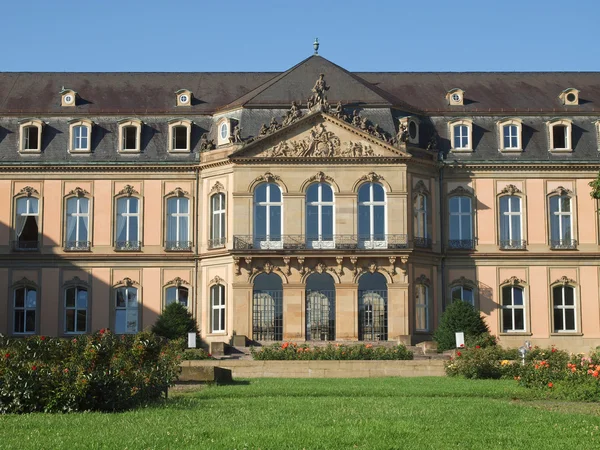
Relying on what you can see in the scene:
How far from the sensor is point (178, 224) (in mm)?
59531

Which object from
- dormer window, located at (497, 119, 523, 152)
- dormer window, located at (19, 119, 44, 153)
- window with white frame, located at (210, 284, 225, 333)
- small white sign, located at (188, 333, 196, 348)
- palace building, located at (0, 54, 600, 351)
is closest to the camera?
small white sign, located at (188, 333, 196, 348)

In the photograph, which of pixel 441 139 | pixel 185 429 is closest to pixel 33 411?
pixel 185 429

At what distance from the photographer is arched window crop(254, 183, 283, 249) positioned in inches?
2192

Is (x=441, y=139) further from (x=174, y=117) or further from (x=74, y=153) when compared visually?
(x=74, y=153)

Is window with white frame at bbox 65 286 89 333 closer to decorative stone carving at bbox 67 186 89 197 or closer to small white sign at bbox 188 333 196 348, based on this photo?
decorative stone carving at bbox 67 186 89 197

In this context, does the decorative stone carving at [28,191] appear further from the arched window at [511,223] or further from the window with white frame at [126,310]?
the arched window at [511,223]

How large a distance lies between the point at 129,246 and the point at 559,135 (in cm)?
2202

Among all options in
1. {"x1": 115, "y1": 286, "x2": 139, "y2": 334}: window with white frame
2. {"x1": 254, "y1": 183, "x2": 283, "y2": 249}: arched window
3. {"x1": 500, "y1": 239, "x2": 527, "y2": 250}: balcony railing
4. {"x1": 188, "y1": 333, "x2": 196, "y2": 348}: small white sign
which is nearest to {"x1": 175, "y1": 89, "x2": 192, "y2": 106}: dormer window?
{"x1": 254, "y1": 183, "x2": 283, "y2": 249}: arched window

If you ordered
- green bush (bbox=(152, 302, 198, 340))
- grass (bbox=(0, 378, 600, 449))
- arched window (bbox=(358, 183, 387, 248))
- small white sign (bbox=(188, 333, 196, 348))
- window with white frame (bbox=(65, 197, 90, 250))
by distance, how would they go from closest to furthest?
1. grass (bbox=(0, 378, 600, 449))
2. small white sign (bbox=(188, 333, 196, 348))
3. green bush (bbox=(152, 302, 198, 340))
4. arched window (bbox=(358, 183, 387, 248))
5. window with white frame (bbox=(65, 197, 90, 250))

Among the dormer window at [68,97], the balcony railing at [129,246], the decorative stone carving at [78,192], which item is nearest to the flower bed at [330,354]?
the balcony railing at [129,246]

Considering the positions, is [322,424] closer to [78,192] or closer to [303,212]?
[303,212]

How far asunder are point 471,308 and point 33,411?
1269 inches

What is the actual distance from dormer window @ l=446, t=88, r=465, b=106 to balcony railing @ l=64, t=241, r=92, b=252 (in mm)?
19483

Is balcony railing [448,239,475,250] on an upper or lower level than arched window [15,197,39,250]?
lower
